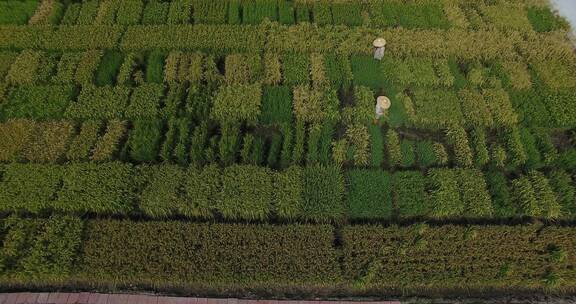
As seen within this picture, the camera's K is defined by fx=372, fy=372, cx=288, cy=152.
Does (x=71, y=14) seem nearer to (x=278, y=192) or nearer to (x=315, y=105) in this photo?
(x=315, y=105)

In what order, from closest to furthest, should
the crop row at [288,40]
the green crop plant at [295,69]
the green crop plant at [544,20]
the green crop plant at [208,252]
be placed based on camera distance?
the green crop plant at [208,252], the green crop plant at [295,69], the crop row at [288,40], the green crop plant at [544,20]

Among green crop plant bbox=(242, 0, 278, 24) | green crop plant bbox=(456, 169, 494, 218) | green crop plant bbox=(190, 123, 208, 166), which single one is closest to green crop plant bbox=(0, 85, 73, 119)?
green crop plant bbox=(190, 123, 208, 166)

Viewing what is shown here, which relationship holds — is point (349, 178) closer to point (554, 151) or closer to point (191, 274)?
point (191, 274)

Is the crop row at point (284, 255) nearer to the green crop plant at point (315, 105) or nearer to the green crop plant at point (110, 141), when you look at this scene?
the green crop plant at point (110, 141)

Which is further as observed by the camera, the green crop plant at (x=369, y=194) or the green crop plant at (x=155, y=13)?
the green crop plant at (x=155, y=13)

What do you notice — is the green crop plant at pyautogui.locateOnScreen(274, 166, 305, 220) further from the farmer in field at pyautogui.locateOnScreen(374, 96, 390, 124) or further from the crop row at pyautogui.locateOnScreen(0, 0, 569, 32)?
the crop row at pyautogui.locateOnScreen(0, 0, 569, 32)

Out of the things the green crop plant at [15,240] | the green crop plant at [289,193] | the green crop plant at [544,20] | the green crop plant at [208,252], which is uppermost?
the green crop plant at [544,20]

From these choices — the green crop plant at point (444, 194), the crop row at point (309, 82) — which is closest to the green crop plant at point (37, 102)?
the crop row at point (309, 82)
